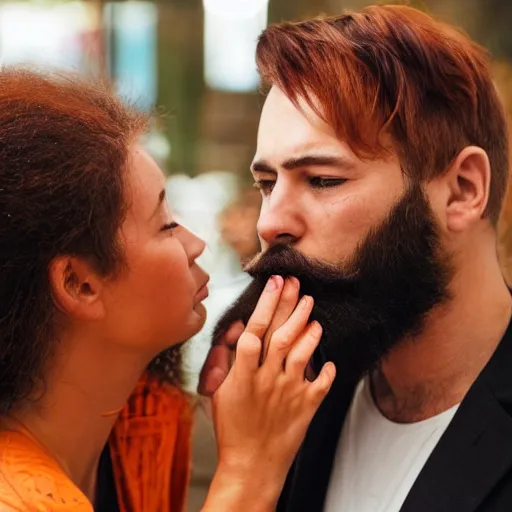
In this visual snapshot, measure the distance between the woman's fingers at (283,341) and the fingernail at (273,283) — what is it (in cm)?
7

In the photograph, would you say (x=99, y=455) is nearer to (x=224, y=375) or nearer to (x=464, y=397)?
(x=224, y=375)

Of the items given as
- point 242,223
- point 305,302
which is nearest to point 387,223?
point 305,302

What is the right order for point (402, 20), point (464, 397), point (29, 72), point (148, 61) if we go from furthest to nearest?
point (148, 61), point (402, 20), point (464, 397), point (29, 72)

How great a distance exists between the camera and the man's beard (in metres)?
1.61

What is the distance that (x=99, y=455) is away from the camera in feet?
5.38

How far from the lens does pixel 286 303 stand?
1.57m

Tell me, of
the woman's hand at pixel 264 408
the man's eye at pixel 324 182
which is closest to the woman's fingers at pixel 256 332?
the woman's hand at pixel 264 408

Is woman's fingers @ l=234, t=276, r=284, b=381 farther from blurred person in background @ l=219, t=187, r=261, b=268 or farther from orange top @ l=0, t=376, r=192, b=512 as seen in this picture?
blurred person in background @ l=219, t=187, r=261, b=268

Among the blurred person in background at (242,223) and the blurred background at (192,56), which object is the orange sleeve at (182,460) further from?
the blurred background at (192,56)

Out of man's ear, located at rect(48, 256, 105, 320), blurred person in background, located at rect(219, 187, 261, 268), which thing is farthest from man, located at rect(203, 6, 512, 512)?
blurred person in background, located at rect(219, 187, 261, 268)

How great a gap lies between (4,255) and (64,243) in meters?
0.10

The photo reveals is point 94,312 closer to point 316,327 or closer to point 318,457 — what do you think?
point 316,327

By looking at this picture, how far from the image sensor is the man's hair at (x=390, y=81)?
160 centimetres

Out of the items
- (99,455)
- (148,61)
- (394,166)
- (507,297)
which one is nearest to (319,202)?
(394,166)
